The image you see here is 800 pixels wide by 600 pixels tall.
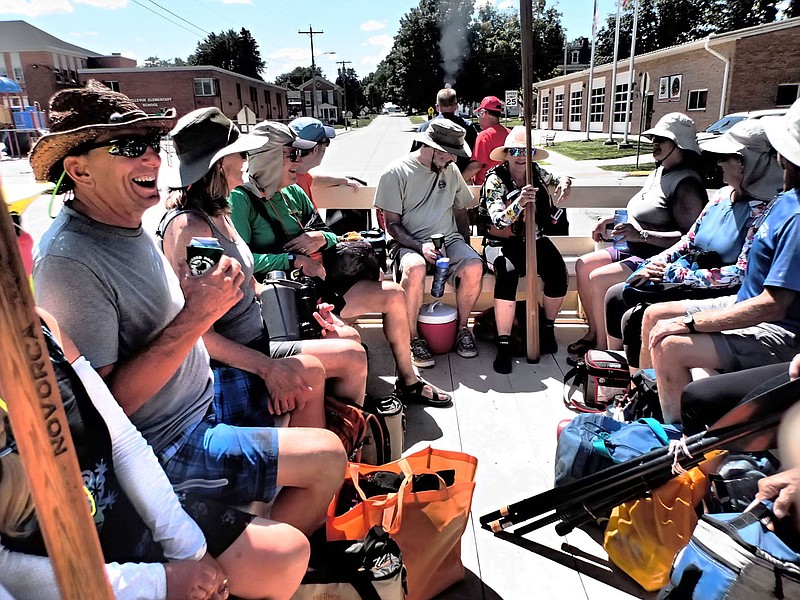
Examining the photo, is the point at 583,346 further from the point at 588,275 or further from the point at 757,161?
the point at 757,161

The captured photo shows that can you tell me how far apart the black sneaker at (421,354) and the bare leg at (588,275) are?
112 centimetres

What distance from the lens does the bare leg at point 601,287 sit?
3.71m

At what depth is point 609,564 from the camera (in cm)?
213

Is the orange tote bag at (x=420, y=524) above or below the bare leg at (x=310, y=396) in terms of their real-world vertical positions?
below

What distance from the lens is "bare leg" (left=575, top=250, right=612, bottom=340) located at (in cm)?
390

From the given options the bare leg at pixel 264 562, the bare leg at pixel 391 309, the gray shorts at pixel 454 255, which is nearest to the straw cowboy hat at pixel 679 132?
the gray shorts at pixel 454 255

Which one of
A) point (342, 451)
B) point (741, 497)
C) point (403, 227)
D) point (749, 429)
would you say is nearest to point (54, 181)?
point (342, 451)

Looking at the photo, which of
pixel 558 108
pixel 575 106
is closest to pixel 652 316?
pixel 575 106

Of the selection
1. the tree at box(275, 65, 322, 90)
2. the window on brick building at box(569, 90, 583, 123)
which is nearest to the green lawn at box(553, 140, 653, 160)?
the window on brick building at box(569, 90, 583, 123)

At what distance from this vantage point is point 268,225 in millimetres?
3074

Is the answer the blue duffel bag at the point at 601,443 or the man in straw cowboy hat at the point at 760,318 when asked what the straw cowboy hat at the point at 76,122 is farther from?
the man in straw cowboy hat at the point at 760,318

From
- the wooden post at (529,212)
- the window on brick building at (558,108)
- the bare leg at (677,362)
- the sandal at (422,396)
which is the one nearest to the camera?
the bare leg at (677,362)

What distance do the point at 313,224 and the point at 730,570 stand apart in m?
2.66

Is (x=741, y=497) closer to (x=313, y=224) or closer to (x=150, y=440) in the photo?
(x=150, y=440)
